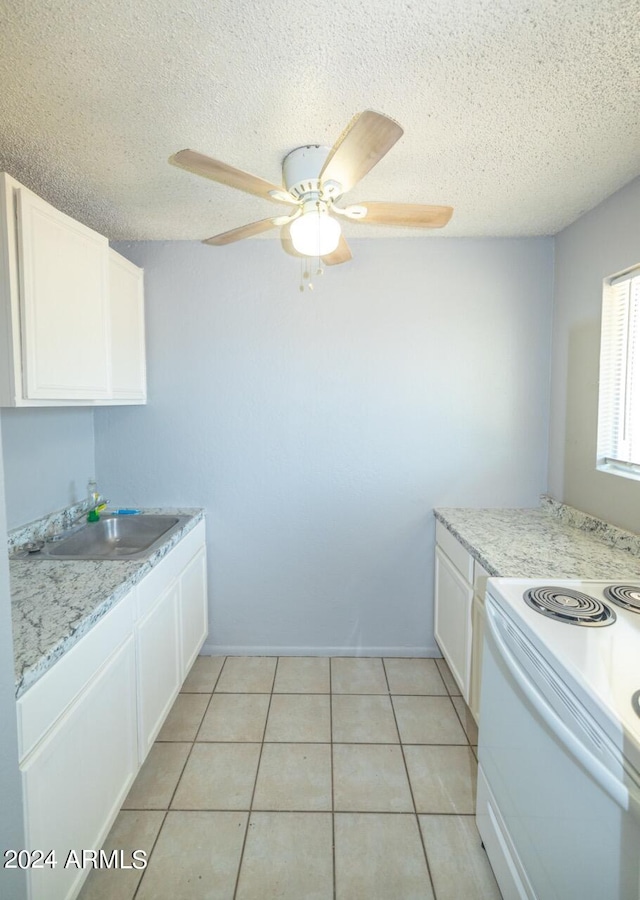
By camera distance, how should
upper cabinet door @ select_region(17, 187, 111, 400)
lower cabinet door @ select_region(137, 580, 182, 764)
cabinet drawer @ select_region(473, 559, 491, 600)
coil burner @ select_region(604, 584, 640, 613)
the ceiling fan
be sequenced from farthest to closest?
cabinet drawer @ select_region(473, 559, 491, 600)
lower cabinet door @ select_region(137, 580, 182, 764)
upper cabinet door @ select_region(17, 187, 111, 400)
coil burner @ select_region(604, 584, 640, 613)
the ceiling fan

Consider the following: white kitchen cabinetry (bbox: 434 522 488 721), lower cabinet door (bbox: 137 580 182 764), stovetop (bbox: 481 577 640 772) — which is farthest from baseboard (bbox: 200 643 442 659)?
stovetop (bbox: 481 577 640 772)

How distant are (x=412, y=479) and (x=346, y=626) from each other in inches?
37.7

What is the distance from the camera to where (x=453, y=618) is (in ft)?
7.11

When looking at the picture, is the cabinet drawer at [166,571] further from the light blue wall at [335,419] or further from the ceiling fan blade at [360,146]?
the ceiling fan blade at [360,146]

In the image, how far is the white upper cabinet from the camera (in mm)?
1472

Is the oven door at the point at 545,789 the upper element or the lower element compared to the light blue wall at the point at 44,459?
lower

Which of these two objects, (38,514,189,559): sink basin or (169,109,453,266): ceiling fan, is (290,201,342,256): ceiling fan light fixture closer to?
(169,109,453,266): ceiling fan

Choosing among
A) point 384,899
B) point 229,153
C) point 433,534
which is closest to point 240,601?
point 433,534

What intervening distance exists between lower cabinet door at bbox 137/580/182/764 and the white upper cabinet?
0.95 metres

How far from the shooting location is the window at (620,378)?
189 cm

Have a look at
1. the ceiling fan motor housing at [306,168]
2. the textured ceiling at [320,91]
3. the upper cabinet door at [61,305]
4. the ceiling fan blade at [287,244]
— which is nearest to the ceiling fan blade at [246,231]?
the ceiling fan motor housing at [306,168]

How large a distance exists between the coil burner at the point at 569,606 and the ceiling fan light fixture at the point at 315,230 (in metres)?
1.31

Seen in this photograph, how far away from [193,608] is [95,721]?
3.20 ft

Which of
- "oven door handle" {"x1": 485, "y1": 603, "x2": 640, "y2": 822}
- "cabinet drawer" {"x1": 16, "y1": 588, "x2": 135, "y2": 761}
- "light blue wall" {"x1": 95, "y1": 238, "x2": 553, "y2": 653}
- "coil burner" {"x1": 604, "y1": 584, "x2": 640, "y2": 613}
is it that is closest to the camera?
"oven door handle" {"x1": 485, "y1": 603, "x2": 640, "y2": 822}
